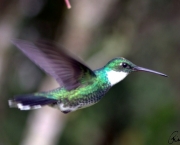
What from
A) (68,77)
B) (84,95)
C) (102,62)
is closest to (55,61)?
(68,77)

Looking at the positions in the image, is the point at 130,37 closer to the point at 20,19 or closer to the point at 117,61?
the point at 20,19

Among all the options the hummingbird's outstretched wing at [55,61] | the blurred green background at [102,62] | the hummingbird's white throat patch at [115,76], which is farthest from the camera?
the blurred green background at [102,62]

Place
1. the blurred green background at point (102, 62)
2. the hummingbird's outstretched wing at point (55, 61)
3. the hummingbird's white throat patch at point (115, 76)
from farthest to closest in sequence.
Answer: the blurred green background at point (102, 62), the hummingbird's white throat patch at point (115, 76), the hummingbird's outstretched wing at point (55, 61)

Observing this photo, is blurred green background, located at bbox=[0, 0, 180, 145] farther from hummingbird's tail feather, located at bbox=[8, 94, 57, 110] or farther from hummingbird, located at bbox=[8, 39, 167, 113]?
hummingbird's tail feather, located at bbox=[8, 94, 57, 110]

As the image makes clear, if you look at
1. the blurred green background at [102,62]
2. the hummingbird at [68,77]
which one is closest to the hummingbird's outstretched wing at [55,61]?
the hummingbird at [68,77]

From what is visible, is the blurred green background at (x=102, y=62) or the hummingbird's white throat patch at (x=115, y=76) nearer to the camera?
the hummingbird's white throat patch at (x=115, y=76)

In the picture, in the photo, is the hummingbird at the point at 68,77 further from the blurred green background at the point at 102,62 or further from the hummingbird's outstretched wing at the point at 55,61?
the blurred green background at the point at 102,62

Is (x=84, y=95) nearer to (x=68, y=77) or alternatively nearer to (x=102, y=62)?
(x=68, y=77)
